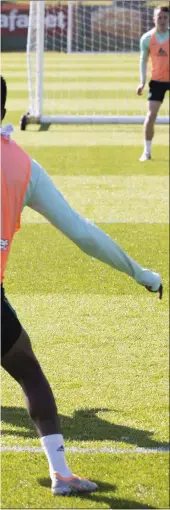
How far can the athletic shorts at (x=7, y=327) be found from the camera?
14.6 ft

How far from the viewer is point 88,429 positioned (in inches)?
221

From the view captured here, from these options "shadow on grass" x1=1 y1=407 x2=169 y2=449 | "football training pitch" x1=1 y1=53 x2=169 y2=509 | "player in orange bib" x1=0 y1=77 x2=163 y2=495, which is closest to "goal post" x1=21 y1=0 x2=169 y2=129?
"football training pitch" x1=1 y1=53 x2=169 y2=509

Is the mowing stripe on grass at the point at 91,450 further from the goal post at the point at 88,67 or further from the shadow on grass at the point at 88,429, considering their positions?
the goal post at the point at 88,67

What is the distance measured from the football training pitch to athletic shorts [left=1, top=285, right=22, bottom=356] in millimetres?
762

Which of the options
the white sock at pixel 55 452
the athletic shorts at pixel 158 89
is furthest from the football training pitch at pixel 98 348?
the athletic shorts at pixel 158 89

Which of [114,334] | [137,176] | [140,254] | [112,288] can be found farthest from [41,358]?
[137,176]

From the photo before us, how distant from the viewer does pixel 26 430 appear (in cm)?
560

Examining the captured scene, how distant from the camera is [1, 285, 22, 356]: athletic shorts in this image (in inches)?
175

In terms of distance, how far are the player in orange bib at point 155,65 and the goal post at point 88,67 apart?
9.93ft

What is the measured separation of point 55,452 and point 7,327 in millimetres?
634

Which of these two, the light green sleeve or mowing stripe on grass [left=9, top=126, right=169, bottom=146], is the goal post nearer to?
mowing stripe on grass [left=9, top=126, right=169, bottom=146]

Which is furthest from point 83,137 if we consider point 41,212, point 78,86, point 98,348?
point 41,212

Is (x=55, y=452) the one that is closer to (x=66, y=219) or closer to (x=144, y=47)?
(x=66, y=219)

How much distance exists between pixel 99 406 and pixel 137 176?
7523 millimetres
